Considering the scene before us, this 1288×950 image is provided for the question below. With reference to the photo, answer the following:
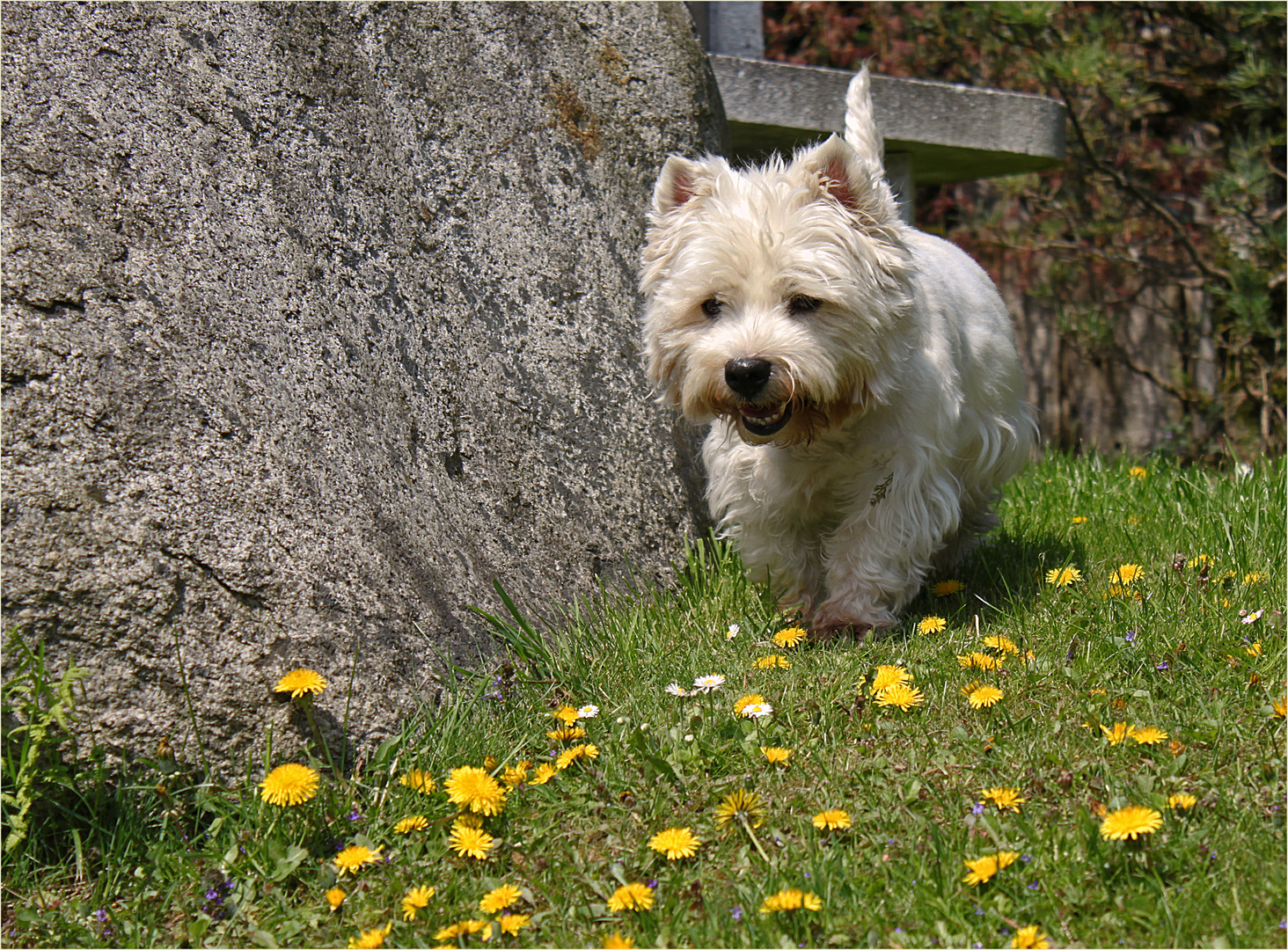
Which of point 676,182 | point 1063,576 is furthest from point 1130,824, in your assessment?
point 676,182

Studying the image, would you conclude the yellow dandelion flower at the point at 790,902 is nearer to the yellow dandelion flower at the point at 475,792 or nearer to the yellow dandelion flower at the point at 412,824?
the yellow dandelion flower at the point at 475,792

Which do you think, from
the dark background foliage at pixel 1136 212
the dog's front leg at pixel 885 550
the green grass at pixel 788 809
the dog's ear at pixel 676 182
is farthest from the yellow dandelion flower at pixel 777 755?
the dark background foliage at pixel 1136 212

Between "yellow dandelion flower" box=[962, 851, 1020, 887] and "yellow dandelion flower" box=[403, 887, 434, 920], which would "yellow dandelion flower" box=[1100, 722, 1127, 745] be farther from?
"yellow dandelion flower" box=[403, 887, 434, 920]

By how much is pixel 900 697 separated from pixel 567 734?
821 millimetres

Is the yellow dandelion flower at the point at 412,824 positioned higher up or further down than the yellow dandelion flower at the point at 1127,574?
further down

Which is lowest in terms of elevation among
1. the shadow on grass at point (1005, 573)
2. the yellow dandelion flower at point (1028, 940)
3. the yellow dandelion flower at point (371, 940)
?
the shadow on grass at point (1005, 573)

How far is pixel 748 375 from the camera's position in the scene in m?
3.17

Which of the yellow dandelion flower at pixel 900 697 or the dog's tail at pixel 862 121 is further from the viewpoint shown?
the dog's tail at pixel 862 121

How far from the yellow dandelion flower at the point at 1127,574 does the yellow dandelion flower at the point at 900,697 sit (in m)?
0.98

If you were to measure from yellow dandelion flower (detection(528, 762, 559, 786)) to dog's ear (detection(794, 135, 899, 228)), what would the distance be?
1.88 metres

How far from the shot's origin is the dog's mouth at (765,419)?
10.7 feet

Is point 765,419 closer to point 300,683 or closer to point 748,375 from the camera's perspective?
point 748,375

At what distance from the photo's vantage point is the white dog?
3.27 meters

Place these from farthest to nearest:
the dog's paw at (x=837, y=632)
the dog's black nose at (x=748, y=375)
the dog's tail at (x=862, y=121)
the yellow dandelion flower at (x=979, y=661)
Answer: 1. the dog's tail at (x=862, y=121)
2. the dog's paw at (x=837, y=632)
3. the dog's black nose at (x=748, y=375)
4. the yellow dandelion flower at (x=979, y=661)
